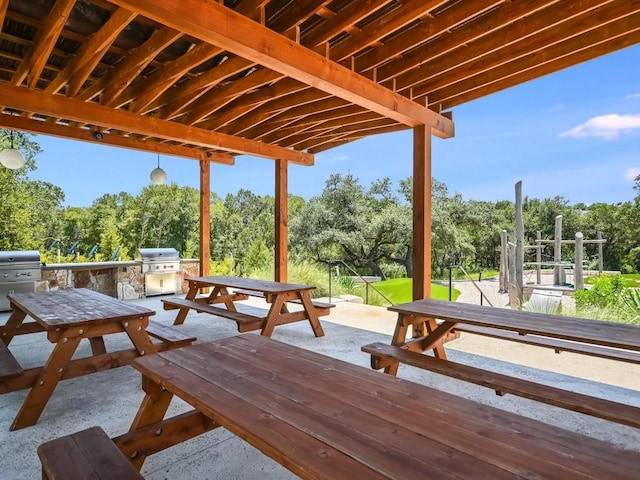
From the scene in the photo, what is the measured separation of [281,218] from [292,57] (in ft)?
11.5

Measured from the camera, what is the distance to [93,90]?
391 centimetres

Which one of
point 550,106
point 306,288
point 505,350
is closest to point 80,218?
point 306,288

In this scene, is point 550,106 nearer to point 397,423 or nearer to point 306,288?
point 306,288

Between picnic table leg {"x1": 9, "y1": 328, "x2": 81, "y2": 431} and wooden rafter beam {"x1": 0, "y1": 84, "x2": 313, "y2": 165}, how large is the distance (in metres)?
2.71

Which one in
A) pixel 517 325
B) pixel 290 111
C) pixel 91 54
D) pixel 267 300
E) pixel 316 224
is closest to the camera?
pixel 517 325

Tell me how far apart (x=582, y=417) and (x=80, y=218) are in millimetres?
18200

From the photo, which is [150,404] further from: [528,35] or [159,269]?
[159,269]

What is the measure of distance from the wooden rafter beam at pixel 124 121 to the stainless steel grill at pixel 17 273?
2.29m

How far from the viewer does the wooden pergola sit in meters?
2.54

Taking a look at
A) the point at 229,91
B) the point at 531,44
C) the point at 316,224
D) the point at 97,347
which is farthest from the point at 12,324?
the point at 316,224

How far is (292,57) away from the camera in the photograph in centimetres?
278

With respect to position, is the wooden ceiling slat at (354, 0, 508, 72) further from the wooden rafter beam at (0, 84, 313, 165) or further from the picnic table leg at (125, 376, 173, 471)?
the picnic table leg at (125, 376, 173, 471)

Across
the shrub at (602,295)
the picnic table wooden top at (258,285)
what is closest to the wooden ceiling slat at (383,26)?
the picnic table wooden top at (258,285)

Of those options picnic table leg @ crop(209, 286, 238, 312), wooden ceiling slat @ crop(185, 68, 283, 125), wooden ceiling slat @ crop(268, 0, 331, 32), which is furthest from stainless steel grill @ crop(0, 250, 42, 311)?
wooden ceiling slat @ crop(268, 0, 331, 32)
